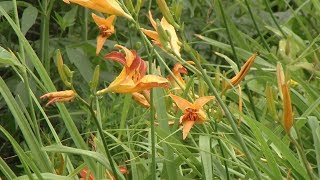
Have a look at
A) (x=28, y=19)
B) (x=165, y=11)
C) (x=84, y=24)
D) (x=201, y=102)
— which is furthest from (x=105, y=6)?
(x=84, y=24)

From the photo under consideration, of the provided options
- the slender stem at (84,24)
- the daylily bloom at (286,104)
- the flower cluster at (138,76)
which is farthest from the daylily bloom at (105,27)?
the slender stem at (84,24)

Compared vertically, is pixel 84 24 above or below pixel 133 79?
below

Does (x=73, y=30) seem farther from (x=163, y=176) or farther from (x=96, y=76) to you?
(x=96, y=76)

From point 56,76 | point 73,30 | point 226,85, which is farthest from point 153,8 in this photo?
point 226,85

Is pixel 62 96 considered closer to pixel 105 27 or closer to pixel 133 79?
pixel 133 79

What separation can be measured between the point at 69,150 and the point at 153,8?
1.70 meters

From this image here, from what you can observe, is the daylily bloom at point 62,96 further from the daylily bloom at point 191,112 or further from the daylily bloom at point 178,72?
the daylily bloom at point 178,72

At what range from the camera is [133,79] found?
1.04 meters

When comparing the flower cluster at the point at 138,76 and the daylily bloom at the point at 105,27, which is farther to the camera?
the daylily bloom at the point at 105,27

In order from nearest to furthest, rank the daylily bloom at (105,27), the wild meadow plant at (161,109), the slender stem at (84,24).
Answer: the wild meadow plant at (161,109)
the daylily bloom at (105,27)
the slender stem at (84,24)

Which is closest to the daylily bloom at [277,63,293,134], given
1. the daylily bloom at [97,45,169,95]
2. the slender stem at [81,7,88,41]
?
the daylily bloom at [97,45,169,95]

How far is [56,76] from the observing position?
8.00 feet

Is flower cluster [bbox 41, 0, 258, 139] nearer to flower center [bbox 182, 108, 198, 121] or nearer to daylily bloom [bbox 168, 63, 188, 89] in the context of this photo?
flower center [bbox 182, 108, 198, 121]

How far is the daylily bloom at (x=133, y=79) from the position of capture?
989 millimetres
